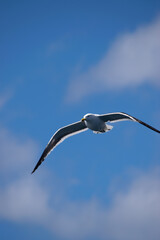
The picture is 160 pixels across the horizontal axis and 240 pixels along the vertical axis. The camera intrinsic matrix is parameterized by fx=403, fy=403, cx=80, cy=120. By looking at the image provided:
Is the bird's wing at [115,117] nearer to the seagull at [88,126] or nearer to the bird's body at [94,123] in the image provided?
the seagull at [88,126]

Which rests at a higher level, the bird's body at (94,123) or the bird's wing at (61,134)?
the bird's wing at (61,134)

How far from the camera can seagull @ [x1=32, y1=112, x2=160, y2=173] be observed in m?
24.3

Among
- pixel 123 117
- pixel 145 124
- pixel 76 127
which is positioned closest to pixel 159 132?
pixel 145 124

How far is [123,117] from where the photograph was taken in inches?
962

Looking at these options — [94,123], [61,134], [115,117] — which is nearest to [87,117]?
[94,123]

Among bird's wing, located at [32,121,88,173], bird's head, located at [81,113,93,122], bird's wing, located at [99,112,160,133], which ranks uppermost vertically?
bird's wing, located at [32,121,88,173]

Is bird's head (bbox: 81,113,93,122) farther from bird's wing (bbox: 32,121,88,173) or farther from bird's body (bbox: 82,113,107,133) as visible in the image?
bird's wing (bbox: 32,121,88,173)

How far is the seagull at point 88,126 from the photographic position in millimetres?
24264

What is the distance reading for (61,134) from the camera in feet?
90.3

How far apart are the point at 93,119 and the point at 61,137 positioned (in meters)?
3.97

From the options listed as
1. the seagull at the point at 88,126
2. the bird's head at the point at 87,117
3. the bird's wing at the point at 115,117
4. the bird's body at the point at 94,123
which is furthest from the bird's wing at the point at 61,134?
the bird's wing at the point at 115,117

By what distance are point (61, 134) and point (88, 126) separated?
123 inches

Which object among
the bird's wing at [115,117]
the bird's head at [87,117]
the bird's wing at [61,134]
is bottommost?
the bird's wing at [115,117]

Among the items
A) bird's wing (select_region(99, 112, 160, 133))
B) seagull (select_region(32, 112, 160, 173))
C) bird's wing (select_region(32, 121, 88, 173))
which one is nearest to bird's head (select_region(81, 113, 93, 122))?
seagull (select_region(32, 112, 160, 173))
